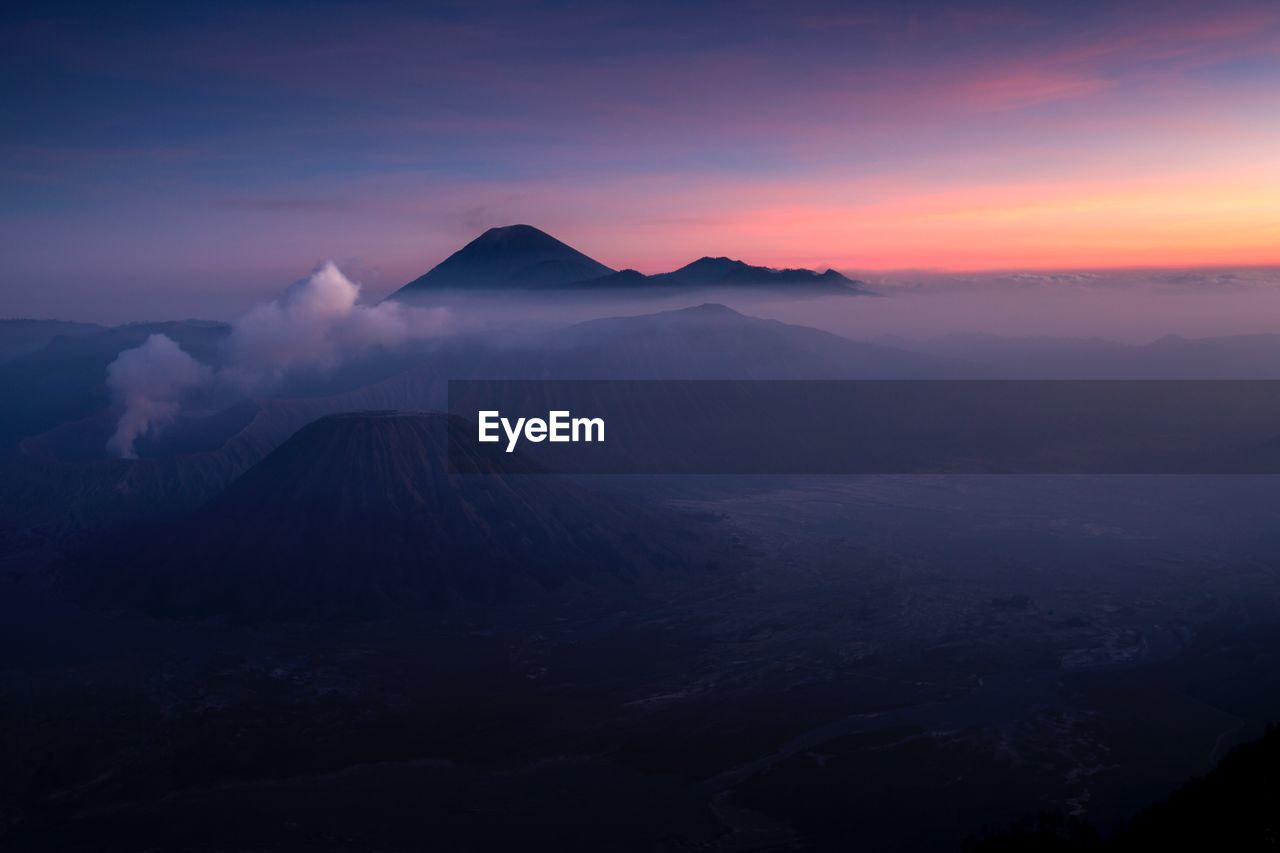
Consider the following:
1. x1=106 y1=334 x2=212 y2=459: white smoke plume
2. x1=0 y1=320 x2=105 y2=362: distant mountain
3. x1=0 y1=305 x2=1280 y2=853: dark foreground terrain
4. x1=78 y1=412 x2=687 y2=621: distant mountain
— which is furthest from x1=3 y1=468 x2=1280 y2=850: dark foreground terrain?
x1=0 y1=320 x2=105 y2=362: distant mountain

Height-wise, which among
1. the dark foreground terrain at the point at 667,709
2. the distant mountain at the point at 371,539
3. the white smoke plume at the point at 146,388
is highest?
the white smoke plume at the point at 146,388

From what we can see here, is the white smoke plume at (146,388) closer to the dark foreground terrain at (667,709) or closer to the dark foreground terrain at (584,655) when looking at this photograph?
the dark foreground terrain at (584,655)

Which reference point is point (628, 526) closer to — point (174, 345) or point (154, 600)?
point (154, 600)

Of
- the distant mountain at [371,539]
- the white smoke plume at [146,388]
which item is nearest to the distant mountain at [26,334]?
the white smoke plume at [146,388]

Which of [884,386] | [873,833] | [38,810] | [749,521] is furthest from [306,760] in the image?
[884,386]

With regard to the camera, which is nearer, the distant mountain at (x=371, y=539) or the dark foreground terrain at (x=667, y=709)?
the dark foreground terrain at (x=667, y=709)

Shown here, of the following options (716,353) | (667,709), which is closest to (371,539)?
(667,709)
